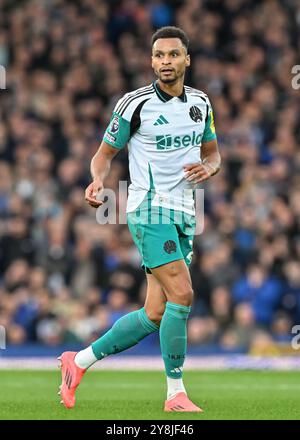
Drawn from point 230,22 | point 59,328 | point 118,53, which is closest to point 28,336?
point 59,328

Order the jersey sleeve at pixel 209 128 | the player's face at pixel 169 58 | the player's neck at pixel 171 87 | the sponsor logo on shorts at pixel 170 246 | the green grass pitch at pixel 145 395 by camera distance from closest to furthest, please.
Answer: the green grass pitch at pixel 145 395 < the sponsor logo on shorts at pixel 170 246 < the player's face at pixel 169 58 < the player's neck at pixel 171 87 < the jersey sleeve at pixel 209 128

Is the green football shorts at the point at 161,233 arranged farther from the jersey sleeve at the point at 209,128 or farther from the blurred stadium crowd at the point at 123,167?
the blurred stadium crowd at the point at 123,167

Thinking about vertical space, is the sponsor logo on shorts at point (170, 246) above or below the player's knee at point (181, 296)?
above

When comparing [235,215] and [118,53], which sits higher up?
[118,53]

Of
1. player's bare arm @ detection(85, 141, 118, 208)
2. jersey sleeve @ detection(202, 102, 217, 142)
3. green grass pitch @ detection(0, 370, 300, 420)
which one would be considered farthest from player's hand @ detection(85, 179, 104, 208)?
green grass pitch @ detection(0, 370, 300, 420)

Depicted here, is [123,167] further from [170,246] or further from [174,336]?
[174,336]

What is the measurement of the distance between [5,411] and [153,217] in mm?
1562

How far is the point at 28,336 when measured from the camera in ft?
48.7

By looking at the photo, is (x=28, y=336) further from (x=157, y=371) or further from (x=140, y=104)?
(x=140, y=104)

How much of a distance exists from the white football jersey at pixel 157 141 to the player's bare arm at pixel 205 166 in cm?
6

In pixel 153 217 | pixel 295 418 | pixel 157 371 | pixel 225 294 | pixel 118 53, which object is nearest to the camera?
pixel 295 418

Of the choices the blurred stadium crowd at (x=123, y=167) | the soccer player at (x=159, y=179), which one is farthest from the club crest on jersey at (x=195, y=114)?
the blurred stadium crowd at (x=123, y=167)

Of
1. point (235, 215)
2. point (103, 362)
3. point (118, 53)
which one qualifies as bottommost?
point (103, 362)

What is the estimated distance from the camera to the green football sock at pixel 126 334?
791 cm
